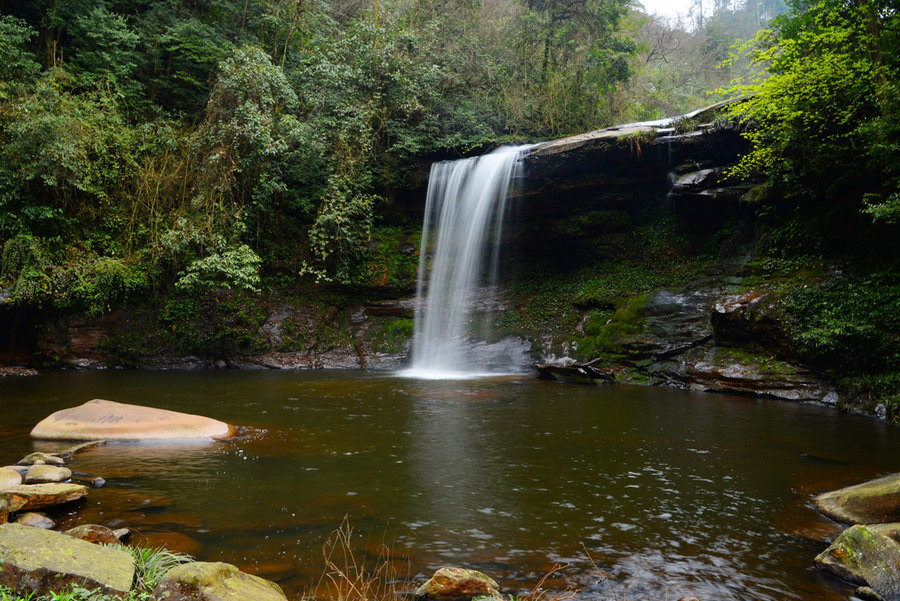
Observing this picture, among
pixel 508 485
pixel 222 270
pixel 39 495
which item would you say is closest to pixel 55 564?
pixel 39 495

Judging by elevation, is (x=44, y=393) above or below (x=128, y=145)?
below

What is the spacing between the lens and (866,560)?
3.58 metres

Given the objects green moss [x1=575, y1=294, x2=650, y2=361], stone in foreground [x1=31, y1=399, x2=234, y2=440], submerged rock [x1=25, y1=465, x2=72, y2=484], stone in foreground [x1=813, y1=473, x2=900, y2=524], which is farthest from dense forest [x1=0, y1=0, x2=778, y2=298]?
stone in foreground [x1=813, y1=473, x2=900, y2=524]

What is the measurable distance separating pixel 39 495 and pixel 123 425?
2958 millimetres

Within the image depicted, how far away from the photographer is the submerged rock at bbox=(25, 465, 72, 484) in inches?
193

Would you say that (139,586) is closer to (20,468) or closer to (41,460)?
(20,468)

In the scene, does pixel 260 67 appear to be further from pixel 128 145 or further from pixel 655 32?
pixel 655 32

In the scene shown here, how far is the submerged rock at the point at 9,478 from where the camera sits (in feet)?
14.9

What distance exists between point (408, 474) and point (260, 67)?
48.1ft

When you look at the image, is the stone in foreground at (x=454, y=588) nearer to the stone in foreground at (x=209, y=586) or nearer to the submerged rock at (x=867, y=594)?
the stone in foreground at (x=209, y=586)

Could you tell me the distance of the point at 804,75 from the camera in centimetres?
1150

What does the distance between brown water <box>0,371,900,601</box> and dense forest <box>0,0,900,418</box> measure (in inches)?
190

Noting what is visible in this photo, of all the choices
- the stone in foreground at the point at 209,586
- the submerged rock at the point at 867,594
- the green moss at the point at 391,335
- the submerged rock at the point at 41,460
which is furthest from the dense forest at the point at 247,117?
the submerged rock at the point at 867,594

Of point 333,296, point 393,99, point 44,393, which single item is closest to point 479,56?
point 393,99
